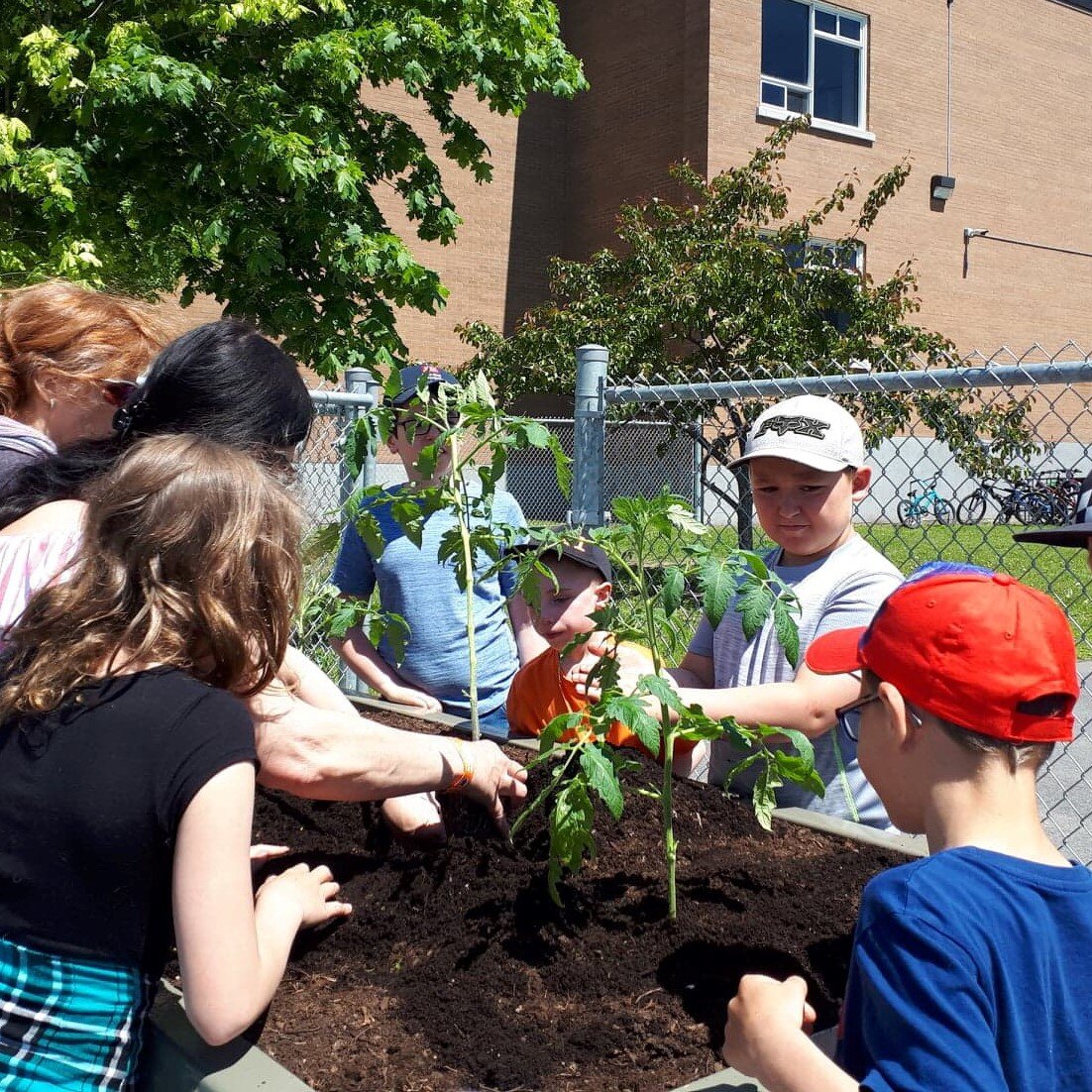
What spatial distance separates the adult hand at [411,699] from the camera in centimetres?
288

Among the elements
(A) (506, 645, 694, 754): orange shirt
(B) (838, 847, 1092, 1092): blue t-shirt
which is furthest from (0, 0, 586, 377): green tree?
(B) (838, 847, 1092, 1092): blue t-shirt

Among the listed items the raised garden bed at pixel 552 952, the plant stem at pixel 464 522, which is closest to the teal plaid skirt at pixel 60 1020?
the raised garden bed at pixel 552 952

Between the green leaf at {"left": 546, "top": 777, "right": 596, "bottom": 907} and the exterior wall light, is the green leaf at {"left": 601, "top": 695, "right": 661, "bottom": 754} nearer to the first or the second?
the green leaf at {"left": 546, "top": 777, "right": 596, "bottom": 907}

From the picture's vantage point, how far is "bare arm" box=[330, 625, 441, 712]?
2895 mm

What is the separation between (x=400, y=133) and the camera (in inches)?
392

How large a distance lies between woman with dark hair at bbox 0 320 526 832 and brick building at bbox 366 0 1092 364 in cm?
1525

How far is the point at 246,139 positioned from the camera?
26.8ft

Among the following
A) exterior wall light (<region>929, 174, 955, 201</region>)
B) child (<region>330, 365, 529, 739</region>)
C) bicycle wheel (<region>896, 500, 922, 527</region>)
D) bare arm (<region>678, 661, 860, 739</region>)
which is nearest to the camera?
bare arm (<region>678, 661, 860, 739</region>)

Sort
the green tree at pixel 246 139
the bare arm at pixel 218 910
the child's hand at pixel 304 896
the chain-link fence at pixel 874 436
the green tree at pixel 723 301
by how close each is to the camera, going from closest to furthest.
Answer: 1. the bare arm at pixel 218 910
2. the child's hand at pixel 304 896
3. the chain-link fence at pixel 874 436
4. the green tree at pixel 246 139
5. the green tree at pixel 723 301

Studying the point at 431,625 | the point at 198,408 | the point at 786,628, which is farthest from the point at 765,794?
the point at 431,625

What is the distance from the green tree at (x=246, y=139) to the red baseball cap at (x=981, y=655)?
22.3 ft

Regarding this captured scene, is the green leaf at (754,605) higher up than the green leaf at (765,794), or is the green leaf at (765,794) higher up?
the green leaf at (754,605)

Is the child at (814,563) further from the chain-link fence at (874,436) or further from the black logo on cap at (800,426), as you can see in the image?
the chain-link fence at (874,436)

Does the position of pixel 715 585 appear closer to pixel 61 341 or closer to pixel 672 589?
pixel 672 589
